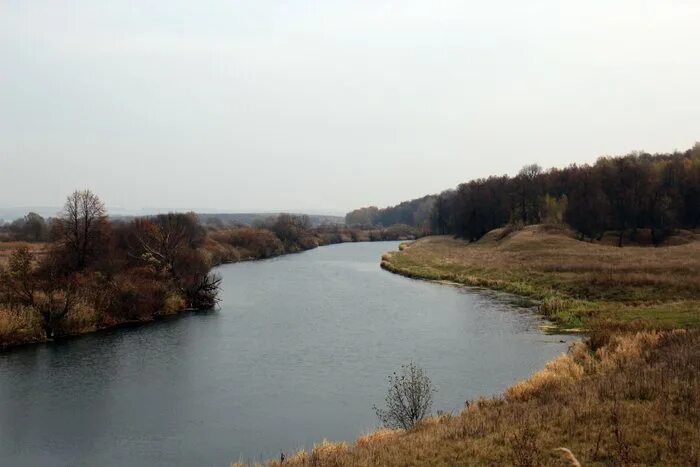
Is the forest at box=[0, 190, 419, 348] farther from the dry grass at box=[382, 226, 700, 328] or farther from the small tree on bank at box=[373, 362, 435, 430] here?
the dry grass at box=[382, 226, 700, 328]

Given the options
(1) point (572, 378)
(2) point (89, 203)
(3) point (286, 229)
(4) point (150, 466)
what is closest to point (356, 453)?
(4) point (150, 466)

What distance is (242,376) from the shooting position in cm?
2412

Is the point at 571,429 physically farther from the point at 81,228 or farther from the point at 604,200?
the point at 604,200

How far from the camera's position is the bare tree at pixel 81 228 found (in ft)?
150

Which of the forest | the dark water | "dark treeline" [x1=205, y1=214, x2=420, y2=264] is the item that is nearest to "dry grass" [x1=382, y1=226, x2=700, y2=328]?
the dark water

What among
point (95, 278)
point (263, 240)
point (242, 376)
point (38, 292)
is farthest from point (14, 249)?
point (263, 240)

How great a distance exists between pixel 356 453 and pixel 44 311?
27.5m

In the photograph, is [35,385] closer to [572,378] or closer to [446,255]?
[572,378]

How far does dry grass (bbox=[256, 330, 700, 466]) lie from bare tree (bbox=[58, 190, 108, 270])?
126ft

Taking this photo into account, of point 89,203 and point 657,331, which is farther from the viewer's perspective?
point 89,203

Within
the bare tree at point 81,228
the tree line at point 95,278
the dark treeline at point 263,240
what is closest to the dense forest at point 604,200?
the dark treeline at point 263,240

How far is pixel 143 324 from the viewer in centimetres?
3741

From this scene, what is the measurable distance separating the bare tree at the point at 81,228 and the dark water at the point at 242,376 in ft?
43.4

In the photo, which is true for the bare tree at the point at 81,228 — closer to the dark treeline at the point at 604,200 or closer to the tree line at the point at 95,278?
the tree line at the point at 95,278
